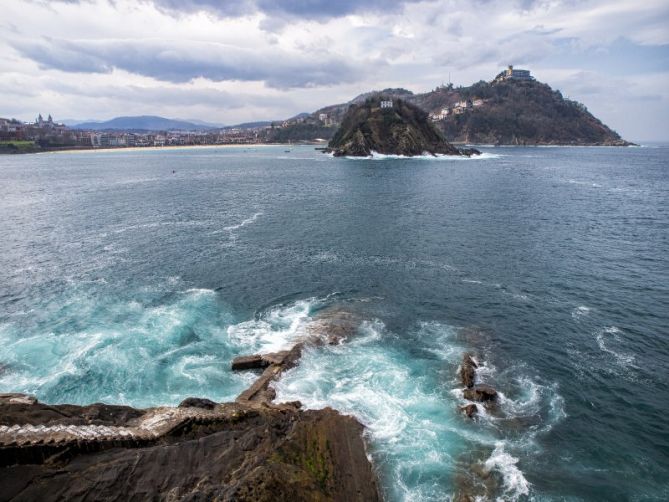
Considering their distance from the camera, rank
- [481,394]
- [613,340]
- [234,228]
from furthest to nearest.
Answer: [234,228] < [613,340] < [481,394]

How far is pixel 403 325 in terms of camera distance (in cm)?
4381

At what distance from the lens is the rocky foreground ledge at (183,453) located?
18344 mm

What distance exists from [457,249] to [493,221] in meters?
24.3

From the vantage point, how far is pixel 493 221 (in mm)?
88500

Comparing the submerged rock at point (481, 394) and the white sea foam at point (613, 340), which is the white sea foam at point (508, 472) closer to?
the submerged rock at point (481, 394)

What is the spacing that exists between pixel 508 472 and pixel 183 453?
18746 millimetres

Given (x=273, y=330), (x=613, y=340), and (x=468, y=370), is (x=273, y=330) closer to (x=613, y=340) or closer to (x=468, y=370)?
(x=468, y=370)

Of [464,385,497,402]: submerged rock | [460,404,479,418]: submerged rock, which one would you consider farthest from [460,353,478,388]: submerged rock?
[460,404,479,418]: submerged rock

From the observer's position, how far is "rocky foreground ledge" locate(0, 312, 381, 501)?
18344 mm

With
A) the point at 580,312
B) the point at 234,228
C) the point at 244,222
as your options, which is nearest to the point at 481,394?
the point at 580,312

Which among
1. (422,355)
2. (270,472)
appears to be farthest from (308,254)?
(270,472)

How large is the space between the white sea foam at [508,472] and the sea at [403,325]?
0.36 ft

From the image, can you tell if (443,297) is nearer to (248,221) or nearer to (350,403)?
(350,403)

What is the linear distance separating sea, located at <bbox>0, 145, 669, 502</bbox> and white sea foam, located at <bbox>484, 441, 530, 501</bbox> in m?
0.11
